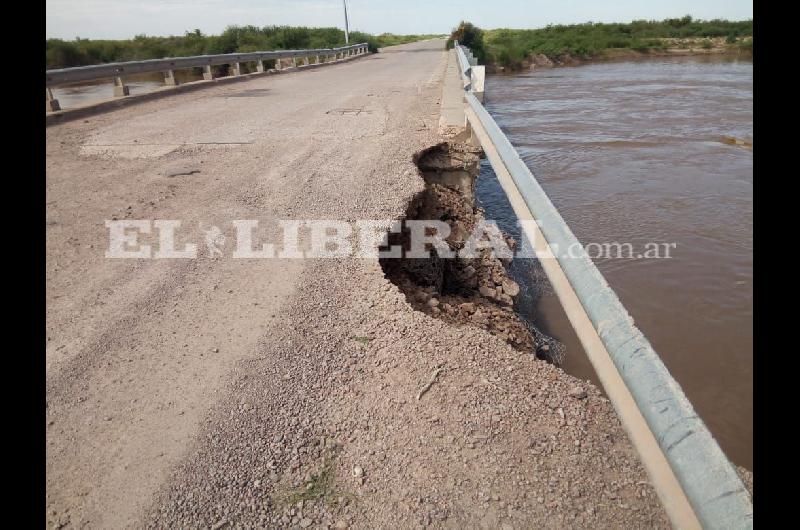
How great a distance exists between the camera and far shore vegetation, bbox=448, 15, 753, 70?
3534 centimetres

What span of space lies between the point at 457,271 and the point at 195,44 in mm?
41860

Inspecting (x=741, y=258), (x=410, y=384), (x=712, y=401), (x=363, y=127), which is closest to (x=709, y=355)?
(x=712, y=401)


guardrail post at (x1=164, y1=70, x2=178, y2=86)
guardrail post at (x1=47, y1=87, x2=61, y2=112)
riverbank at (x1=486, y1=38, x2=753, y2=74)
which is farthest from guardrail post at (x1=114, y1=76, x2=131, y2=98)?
riverbank at (x1=486, y1=38, x2=753, y2=74)

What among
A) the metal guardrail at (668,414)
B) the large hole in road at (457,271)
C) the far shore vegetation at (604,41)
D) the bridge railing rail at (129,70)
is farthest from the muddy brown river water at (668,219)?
the far shore vegetation at (604,41)

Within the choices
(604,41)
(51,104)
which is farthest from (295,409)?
(604,41)

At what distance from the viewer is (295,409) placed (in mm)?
2188

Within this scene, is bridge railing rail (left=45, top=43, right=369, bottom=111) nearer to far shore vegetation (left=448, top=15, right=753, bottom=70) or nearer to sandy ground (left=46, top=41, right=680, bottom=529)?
sandy ground (left=46, top=41, right=680, bottom=529)

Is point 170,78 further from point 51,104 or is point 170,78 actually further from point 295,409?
point 295,409

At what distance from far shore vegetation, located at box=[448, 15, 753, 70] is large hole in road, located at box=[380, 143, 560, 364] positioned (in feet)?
90.2

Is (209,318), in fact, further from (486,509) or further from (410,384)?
(486,509)

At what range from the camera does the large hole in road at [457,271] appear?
365cm

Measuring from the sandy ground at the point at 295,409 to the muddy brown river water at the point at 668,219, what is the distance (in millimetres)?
2031

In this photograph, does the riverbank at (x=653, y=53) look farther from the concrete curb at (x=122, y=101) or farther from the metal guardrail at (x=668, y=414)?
the metal guardrail at (x=668, y=414)

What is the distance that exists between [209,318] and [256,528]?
1.52m
